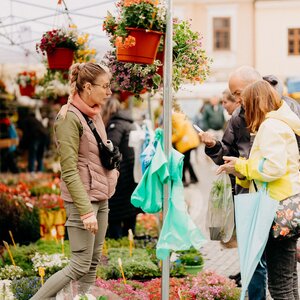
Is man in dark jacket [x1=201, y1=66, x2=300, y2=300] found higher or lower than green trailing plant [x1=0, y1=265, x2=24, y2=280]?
higher

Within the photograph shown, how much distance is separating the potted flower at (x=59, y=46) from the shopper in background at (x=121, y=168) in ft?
2.21

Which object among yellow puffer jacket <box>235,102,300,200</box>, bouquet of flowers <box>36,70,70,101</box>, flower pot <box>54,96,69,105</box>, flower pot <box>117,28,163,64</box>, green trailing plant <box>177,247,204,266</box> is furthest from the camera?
flower pot <box>54,96,69,105</box>

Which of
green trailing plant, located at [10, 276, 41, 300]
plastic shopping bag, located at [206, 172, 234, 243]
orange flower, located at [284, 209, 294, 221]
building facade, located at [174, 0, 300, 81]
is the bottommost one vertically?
green trailing plant, located at [10, 276, 41, 300]

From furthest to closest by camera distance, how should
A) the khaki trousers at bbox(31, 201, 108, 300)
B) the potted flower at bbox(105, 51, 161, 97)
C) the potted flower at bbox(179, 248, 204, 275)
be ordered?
the potted flower at bbox(179, 248, 204, 275)
the potted flower at bbox(105, 51, 161, 97)
the khaki trousers at bbox(31, 201, 108, 300)

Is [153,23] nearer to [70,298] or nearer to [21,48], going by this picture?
[70,298]

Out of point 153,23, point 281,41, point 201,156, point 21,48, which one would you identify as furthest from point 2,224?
point 281,41

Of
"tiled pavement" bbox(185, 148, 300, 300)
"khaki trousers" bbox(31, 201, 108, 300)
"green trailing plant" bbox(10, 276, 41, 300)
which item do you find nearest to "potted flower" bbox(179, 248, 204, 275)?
"tiled pavement" bbox(185, 148, 300, 300)

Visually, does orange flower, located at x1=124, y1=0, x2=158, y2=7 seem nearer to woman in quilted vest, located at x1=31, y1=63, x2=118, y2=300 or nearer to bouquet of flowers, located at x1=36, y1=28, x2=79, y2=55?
woman in quilted vest, located at x1=31, y1=63, x2=118, y2=300

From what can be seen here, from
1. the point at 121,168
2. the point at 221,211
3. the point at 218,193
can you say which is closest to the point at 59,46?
the point at 121,168

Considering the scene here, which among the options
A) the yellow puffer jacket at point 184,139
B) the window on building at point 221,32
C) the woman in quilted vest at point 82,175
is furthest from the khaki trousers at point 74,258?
the window on building at point 221,32

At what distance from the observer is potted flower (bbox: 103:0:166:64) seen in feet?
14.1

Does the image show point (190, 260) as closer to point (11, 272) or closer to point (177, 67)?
point (11, 272)

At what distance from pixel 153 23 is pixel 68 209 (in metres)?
1.27

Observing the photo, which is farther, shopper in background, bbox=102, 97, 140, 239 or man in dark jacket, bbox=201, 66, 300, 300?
shopper in background, bbox=102, 97, 140, 239
